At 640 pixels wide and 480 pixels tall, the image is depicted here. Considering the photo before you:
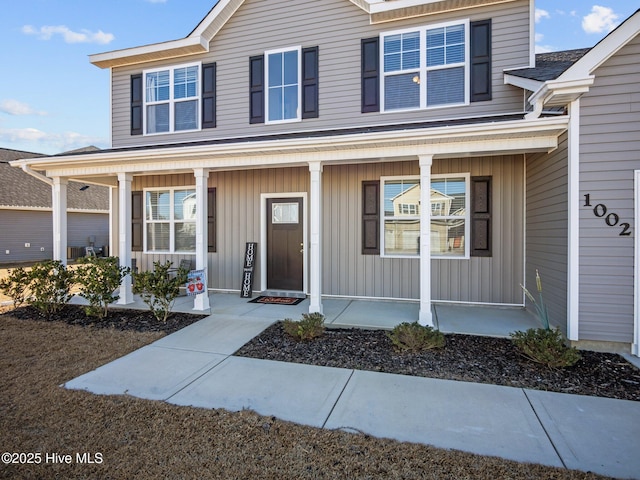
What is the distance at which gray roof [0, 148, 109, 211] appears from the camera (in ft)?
50.3

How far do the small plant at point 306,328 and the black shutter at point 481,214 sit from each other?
3.40m

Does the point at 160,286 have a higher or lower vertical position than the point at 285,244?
lower

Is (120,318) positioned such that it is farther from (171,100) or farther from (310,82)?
(310,82)

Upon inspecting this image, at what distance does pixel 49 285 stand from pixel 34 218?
1284 cm

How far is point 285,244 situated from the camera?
24.9 feet

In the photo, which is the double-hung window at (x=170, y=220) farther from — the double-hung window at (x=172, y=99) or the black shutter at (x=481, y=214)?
the black shutter at (x=481, y=214)

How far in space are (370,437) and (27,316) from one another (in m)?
6.70

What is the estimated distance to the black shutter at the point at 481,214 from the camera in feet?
20.6

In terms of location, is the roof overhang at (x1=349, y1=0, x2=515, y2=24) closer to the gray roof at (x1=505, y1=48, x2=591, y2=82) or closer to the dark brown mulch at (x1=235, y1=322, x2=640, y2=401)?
the gray roof at (x1=505, y1=48, x2=591, y2=82)

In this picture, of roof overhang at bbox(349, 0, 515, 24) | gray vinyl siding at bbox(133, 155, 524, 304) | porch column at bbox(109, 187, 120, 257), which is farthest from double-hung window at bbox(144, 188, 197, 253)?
roof overhang at bbox(349, 0, 515, 24)

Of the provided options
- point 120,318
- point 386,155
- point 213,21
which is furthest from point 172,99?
point 386,155

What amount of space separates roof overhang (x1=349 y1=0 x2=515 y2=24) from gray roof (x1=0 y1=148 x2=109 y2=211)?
16.6 metres

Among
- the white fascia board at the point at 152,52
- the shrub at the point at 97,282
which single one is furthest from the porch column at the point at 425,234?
the white fascia board at the point at 152,52

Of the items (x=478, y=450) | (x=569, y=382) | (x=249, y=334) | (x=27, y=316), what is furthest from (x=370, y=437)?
(x=27, y=316)
